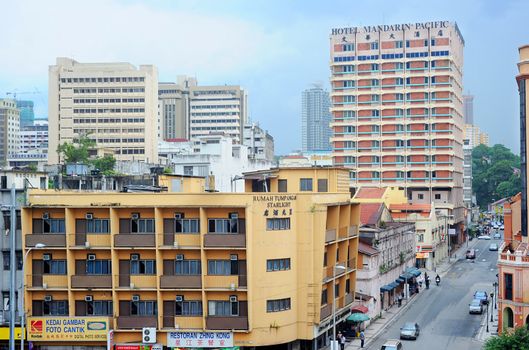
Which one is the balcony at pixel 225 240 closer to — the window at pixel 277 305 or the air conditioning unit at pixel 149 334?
the window at pixel 277 305

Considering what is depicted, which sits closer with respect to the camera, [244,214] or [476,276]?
[244,214]

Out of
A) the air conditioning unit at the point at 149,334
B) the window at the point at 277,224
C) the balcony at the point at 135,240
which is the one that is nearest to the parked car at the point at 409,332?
the window at the point at 277,224

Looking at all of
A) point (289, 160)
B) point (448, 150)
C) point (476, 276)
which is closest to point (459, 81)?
point (448, 150)

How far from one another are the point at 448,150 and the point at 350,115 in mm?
18219

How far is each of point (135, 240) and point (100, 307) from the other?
17.4ft

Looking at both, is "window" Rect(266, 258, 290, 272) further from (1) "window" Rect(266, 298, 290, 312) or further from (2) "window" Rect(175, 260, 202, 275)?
(2) "window" Rect(175, 260, 202, 275)

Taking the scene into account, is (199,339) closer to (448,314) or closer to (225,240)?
(225,240)

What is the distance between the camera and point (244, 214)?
5212 cm

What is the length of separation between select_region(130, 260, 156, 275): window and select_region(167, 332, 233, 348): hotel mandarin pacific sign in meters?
4.28

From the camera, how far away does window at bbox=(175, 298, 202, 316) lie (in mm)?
52312

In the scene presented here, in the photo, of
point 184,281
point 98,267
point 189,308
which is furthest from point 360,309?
point 98,267

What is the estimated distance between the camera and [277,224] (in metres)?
53.2

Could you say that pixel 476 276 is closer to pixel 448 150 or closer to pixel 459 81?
pixel 448 150

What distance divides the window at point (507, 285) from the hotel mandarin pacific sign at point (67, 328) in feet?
97.6
